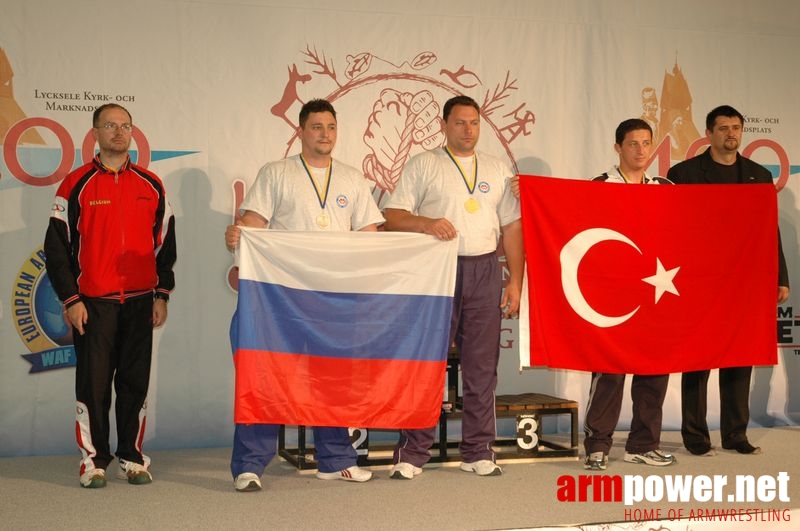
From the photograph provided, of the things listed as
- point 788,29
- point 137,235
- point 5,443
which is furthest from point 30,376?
point 788,29

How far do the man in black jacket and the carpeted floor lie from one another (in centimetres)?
22

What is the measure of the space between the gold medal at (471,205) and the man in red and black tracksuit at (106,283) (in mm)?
1463

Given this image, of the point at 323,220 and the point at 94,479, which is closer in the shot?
the point at 94,479

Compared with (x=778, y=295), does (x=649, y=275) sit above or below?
above

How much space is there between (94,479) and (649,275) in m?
2.74

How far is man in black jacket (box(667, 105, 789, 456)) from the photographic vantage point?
479 cm

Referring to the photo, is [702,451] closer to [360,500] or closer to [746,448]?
[746,448]

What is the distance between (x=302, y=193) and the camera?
159 inches

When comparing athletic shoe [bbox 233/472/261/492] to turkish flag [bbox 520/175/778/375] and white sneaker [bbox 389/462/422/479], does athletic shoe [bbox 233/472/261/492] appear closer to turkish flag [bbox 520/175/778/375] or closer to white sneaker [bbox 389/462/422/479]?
white sneaker [bbox 389/462/422/479]

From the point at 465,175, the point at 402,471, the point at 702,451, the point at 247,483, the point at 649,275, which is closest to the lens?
the point at 247,483

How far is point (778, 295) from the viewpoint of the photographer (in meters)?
4.89

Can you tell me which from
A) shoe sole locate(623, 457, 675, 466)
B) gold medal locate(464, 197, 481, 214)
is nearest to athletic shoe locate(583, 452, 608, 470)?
shoe sole locate(623, 457, 675, 466)

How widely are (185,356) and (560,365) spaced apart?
2.09 meters

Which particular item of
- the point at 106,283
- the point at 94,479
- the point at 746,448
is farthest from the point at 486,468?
the point at 106,283
